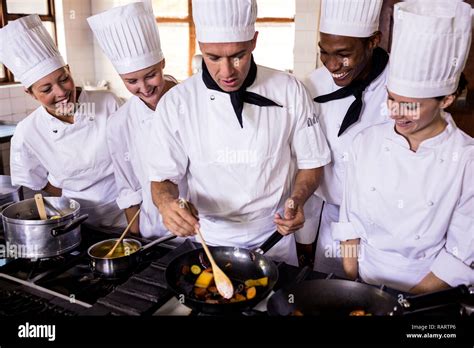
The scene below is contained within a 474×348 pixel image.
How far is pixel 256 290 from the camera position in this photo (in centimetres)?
129

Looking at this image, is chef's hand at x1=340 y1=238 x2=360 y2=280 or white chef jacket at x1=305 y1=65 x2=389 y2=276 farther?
white chef jacket at x1=305 y1=65 x2=389 y2=276

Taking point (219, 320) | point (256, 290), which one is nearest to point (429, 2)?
point (256, 290)

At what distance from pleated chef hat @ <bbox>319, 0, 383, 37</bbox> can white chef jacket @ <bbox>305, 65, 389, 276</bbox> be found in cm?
21

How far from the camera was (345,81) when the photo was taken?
1.84 meters

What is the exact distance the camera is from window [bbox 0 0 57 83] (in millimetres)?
4555

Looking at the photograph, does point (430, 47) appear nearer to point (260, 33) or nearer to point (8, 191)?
point (8, 191)

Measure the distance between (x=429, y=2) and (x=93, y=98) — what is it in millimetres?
1546

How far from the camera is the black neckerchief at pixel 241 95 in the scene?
1641 mm

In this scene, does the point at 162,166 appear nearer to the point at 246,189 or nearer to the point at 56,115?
the point at 246,189

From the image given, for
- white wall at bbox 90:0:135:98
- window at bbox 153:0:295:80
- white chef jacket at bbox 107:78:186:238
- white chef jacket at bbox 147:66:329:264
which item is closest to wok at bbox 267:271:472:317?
white chef jacket at bbox 147:66:329:264

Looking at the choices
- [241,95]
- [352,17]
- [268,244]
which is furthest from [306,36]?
[268,244]

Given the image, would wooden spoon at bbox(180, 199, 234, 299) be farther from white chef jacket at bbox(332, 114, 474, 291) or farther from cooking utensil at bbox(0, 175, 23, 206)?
cooking utensil at bbox(0, 175, 23, 206)

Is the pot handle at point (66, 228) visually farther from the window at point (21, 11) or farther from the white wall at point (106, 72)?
the white wall at point (106, 72)

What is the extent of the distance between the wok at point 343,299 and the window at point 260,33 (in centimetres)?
375
